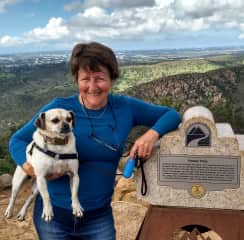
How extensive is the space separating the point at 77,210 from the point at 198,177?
1.27 metres

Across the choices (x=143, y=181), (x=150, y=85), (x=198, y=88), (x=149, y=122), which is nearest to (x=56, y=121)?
(x=149, y=122)

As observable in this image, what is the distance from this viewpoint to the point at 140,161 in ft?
14.0

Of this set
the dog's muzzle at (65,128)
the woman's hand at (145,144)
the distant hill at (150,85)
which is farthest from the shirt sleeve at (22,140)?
the distant hill at (150,85)

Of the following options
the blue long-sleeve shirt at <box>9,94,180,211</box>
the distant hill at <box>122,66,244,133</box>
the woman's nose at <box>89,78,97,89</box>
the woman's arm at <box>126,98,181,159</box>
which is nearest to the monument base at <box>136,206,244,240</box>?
the woman's arm at <box>126,98,181,159</box>

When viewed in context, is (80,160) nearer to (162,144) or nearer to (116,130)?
(116,130)

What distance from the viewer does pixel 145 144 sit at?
390 cm

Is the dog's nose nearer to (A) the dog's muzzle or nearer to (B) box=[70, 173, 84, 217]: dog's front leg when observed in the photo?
(A) the dog's muzzle

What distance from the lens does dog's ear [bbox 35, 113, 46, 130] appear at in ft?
12.2

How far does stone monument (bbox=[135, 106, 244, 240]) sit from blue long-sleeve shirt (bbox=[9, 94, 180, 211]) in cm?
66

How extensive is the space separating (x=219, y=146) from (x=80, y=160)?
126cm

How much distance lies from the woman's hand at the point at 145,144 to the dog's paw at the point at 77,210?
0.66 meters

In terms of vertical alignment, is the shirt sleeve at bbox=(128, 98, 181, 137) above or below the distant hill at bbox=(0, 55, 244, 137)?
above

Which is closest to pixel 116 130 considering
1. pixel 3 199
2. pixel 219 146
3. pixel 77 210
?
pixel 77 210

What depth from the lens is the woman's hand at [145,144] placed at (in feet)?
12.8
